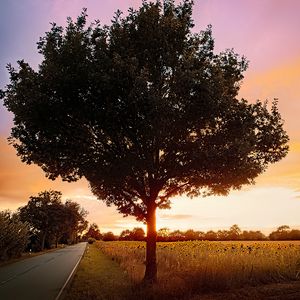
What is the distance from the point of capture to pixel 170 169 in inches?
757

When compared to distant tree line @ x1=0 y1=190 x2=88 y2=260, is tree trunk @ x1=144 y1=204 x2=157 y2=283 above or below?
below

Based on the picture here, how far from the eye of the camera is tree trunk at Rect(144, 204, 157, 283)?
63.8ft

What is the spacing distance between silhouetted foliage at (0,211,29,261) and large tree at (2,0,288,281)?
2510 centimetres

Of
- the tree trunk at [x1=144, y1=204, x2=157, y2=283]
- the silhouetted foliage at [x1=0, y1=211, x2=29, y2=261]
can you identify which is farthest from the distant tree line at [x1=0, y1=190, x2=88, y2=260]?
the tree trunk at [x1=144, y1=204, x2=157, y2=283]

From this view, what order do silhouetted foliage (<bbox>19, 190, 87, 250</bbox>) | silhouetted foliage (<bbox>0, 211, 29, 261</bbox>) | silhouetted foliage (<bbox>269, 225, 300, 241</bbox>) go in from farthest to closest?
1. silhouetted foliage (<bbox>19, 190, 87, 250</bbox>)
2. silhouetted foliage (<bbox>269, 225, 300, 241</bbox>)
3. silhouetted foliage (<bbox>0, 211, 29, 261</bbox>)

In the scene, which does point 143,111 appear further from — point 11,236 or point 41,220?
point 41,220

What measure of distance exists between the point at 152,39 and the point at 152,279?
35.4 feet

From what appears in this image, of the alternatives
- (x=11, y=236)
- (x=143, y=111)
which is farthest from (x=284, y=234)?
(x=143, y=111)

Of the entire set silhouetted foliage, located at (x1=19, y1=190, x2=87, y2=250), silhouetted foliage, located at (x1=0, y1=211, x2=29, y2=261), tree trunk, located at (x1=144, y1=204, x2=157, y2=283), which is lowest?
tree trunk, located at (x1=144, y1=204, x2=157, y2=283)

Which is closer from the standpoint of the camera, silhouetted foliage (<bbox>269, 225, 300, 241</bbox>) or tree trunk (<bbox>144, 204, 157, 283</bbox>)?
tree trunk (<bbox>144, 204, 157, 283</bbox>)

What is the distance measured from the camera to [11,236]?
4466cm

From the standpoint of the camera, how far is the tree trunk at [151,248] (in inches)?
766

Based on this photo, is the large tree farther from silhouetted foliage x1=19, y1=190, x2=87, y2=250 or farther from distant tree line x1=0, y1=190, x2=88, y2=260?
silhouetted foliage x1=19, y1=190, x2=87, y2=250

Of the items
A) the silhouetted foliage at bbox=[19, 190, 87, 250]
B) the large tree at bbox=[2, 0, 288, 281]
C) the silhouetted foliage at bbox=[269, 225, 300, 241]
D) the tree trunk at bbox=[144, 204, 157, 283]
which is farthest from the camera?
the silhouetted foliage at bbox=[19, 190, 87, 250]
